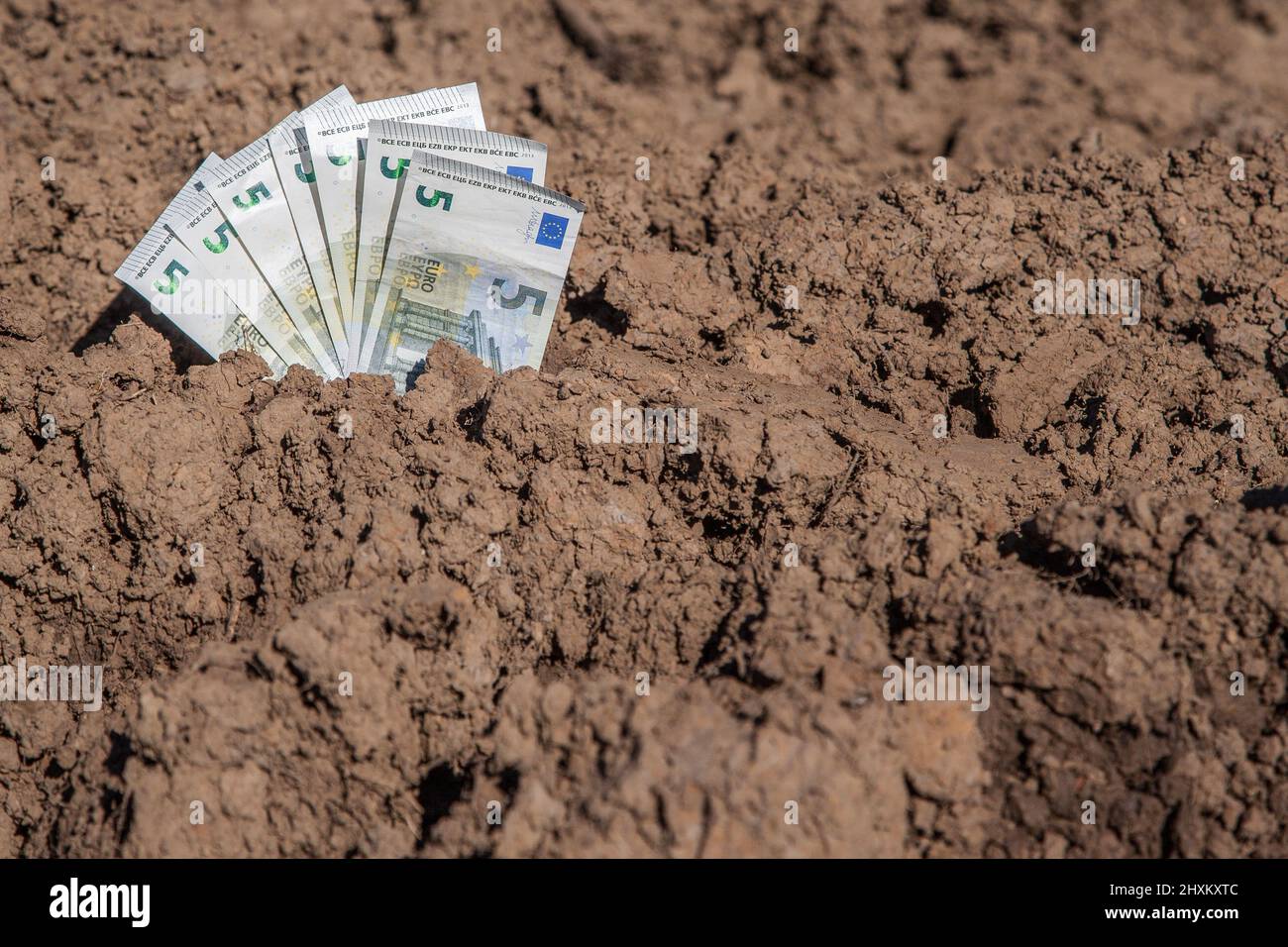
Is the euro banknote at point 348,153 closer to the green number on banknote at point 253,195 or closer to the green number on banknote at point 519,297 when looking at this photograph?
the green number on banknote at point 253,195

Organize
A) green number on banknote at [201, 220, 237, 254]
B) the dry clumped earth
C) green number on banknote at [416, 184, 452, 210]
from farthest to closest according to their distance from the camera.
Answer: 1. green number on banknote at [201, 220, 237, 254]
2. green number on banknote at [416, 184, 452, 210]
3. the dry clumped earth

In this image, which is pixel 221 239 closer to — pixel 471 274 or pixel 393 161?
pixel 393 161

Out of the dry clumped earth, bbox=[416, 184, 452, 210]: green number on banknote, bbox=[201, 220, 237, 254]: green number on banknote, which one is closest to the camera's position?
the dry clumped earth

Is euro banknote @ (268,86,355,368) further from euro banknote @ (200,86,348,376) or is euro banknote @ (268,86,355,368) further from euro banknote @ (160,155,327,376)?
euro banknote @ (160,155,327,376)

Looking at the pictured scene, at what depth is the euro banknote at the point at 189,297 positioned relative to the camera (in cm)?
342

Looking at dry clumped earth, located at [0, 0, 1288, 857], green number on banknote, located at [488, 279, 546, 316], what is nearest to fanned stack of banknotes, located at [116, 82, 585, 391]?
green number on banknote, located at [488, 279, 546, 316]

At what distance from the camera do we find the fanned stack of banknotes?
3.38 meters

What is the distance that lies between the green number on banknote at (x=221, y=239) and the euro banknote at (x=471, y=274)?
52cm

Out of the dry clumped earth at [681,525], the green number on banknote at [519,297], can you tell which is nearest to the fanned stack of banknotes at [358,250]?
the green number on banknote at [519,297]

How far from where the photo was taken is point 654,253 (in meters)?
3.69

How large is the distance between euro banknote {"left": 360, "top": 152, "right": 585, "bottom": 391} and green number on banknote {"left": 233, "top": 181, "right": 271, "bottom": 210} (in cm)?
44

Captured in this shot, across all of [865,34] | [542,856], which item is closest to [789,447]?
[542,856]

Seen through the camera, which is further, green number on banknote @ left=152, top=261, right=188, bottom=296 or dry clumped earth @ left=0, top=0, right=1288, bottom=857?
green number on banknote @ left=152, top=261, right=188, bottom=296

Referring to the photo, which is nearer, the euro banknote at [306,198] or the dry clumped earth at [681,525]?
the dry clumped earth at [681,525]
